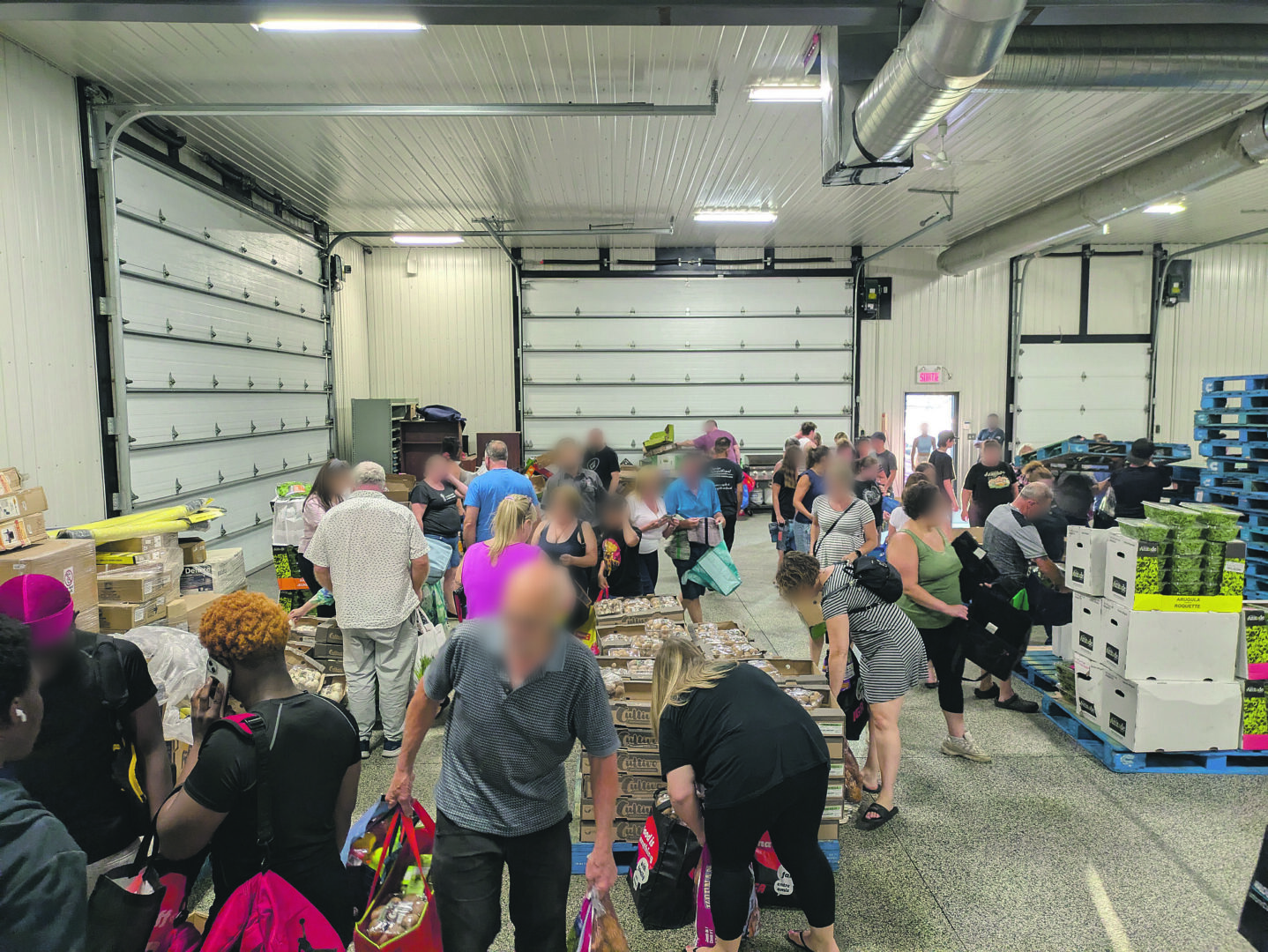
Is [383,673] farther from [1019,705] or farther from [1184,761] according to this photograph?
[1184,761]

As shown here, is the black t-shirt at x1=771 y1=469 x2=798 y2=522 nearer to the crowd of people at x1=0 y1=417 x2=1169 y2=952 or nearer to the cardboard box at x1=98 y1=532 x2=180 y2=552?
the crowd of people at x1=0 y1=417 x2=1169 y2=952

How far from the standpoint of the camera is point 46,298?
6023 mm

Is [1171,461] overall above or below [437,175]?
below

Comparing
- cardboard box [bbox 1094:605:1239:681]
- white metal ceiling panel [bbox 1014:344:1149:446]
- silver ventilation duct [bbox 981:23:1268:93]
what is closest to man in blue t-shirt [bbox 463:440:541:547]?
cardboard box [bbox 1094:605:1239:681]

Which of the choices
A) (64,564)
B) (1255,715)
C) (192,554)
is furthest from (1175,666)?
(192,554)

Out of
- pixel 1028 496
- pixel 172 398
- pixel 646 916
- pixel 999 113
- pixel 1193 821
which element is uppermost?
pixel 999 113

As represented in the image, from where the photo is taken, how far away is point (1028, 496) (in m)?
5.18

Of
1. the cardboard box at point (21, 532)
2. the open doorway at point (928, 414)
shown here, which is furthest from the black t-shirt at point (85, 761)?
the open doorway at point (928, 414)

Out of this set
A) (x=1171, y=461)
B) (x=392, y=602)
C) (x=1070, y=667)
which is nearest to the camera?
(x=392, y=602)

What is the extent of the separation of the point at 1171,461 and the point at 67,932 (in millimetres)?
12729

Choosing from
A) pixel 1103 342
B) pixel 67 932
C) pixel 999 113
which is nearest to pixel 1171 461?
pixel 1103 342

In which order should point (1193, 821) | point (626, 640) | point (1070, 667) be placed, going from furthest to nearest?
1. point (1070, 667)
2. point (626, 640)
3. point (1193, 821)

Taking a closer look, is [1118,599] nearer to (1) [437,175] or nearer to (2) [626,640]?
(2) [626,640]

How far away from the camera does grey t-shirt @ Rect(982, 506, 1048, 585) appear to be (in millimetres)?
5086
